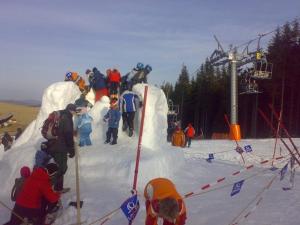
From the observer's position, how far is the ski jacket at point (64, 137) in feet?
29.9

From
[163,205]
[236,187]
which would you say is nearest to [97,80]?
[236,187]

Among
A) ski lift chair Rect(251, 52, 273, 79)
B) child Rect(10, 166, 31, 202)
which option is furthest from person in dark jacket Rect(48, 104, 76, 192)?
ski lift chair Rect(251, 52, 273, 79)

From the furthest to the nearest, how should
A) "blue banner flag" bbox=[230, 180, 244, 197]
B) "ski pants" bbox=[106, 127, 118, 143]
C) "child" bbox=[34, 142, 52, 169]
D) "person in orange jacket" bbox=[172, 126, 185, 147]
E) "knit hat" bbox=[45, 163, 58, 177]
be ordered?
"person in orange jacket" bbox=[172, 126, 185, 147] < "ski pants" bbox=[106, 127, 118, 143] < "child" bbox=[34, 142, 52, 169] < "knit hat" bbox=[45, 163, 58, 177] < "blue banner flag" bbox=[230, 180, 244, 197]

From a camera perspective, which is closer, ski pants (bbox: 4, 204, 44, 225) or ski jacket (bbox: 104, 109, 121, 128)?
ski pants (bbox: 4, 204, 44, 225)

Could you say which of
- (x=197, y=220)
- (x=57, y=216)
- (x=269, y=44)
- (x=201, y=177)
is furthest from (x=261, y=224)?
(x=269, y=44)

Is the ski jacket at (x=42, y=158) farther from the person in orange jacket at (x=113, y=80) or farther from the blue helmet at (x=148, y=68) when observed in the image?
the blue helmet at (x=148, y=68)

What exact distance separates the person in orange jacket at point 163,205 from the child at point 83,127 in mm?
6494

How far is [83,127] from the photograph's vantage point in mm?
11914

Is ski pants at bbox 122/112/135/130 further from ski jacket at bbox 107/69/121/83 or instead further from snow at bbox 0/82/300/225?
ski jacket at bbox 107/69/121/83

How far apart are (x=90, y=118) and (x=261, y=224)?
6.50 metres

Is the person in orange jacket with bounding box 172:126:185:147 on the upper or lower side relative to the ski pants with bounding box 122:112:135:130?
lower

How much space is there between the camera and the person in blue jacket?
1201 centimetres

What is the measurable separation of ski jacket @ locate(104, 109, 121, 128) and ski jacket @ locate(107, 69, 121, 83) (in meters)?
2.45

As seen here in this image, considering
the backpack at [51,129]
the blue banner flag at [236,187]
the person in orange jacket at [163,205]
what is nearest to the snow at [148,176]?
the blue banner flag at [236,187]
